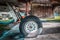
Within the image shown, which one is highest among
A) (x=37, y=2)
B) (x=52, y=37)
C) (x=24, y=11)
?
(x=37, y=2)

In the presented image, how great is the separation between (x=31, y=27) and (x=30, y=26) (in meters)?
0.03

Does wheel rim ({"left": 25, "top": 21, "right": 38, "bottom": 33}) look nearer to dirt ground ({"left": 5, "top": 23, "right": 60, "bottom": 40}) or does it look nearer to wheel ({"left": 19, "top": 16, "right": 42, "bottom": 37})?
wheel ({"left": 19, "top": 16, "right": 42, "bottom": 37})

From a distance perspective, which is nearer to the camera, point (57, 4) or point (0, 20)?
point (0, 20)

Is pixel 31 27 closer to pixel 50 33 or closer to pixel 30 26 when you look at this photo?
pixel 30 26

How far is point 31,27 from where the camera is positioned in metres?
2.45

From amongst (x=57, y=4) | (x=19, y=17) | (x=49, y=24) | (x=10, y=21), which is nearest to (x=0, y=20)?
(x=10, y=21)

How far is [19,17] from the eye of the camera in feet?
7.91

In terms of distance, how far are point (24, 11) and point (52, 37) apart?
0.72m

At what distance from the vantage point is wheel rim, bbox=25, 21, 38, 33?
244cm

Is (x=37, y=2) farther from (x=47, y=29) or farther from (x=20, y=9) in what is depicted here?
(x=47, y=29)

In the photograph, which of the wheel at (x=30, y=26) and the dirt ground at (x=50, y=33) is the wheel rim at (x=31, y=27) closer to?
the wheel at (x=30, y=26)

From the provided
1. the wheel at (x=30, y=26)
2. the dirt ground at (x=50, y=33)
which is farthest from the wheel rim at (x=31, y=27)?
the dirt ground at (x=50, y=33)

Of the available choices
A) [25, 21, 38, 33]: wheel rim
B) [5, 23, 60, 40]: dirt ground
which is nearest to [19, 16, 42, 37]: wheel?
[25, 21, 38, 33]: wheel rim

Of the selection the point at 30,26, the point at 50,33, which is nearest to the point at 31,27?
the point at 30,26
